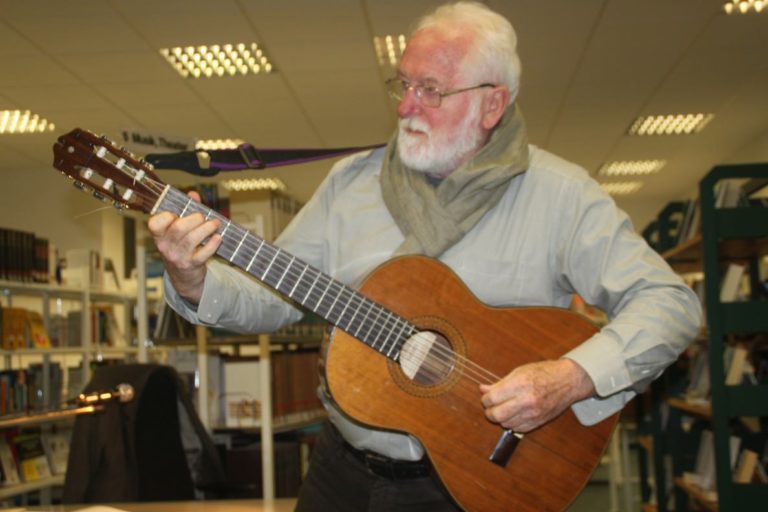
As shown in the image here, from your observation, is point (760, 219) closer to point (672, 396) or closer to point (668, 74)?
point (672, 396)

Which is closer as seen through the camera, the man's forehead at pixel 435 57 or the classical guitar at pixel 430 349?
the classical guitar at pixel 430 349

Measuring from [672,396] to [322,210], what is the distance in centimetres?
392

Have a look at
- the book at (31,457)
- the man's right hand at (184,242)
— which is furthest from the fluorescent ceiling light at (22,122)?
the man's right hand at (184,242)

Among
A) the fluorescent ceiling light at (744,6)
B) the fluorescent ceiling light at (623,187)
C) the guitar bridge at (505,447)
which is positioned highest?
the fluorescent ceiling light at (744,6)

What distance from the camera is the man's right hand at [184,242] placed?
148cm

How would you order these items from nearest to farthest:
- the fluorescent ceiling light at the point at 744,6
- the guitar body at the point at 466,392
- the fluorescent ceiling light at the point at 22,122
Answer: the guitar body at the point at 466,392 < the fluorescent ceiling light at the point at 744,6 < the fluorescent ceiling light at the point at 22,122

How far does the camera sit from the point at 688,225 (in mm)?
5070

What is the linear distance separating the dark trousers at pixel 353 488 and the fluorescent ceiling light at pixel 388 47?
16.1ft

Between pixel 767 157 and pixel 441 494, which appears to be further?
pixel 767 157

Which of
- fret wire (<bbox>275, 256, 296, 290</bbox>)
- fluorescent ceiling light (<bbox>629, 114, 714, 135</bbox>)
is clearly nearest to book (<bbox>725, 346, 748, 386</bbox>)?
fret wire (<bbox>275, 256, 296, 290</bbox>)

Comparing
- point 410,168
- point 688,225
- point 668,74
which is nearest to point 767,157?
point 668,74

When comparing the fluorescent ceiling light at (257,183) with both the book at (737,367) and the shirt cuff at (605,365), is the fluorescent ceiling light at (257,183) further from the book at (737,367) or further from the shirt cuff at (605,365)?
the shirt cuff at (605,365)

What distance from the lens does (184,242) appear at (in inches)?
59.2

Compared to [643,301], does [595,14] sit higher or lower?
higher
